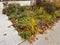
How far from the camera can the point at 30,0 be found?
10438 mm

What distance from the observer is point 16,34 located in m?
6.64

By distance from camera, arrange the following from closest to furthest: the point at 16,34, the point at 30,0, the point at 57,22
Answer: the point at 16,34, the point at 57,22, the point at 30,0

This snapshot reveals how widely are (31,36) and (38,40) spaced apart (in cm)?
31

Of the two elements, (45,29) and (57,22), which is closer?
(45,29)

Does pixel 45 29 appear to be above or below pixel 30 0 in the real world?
below

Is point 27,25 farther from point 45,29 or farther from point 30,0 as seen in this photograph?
point 30,0

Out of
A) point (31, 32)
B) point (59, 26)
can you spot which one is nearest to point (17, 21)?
point (31, 32)

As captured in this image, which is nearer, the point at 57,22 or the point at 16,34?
the point at 16,34

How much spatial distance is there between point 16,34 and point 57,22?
309cm

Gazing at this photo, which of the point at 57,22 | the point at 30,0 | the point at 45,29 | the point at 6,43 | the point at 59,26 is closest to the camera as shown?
the point at 6,43

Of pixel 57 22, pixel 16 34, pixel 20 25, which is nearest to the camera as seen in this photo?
pixel 16 34

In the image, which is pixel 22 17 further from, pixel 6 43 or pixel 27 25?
pixel 6 43

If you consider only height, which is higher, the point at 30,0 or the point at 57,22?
the point at 30,0

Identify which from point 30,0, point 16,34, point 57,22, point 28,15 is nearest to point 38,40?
point 16,34
